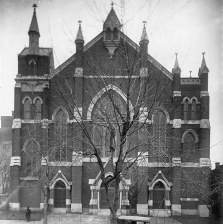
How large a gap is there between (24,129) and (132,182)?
1081 cm

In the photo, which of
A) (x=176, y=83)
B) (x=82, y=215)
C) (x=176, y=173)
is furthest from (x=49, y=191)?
(x=176, y=83)

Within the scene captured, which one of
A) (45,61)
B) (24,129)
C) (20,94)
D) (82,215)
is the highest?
(45,61)

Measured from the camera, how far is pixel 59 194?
97.8 feet

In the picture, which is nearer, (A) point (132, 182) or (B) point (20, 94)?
(A) point (132, 182)

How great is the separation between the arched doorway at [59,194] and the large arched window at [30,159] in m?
2.44

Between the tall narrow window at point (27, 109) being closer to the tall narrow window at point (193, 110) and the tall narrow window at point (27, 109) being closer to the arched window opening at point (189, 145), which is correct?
the arched window opening at point (189, 145)

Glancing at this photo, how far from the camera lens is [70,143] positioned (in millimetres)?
30266

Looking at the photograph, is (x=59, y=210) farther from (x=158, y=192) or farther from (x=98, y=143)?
(x=158, y=192)

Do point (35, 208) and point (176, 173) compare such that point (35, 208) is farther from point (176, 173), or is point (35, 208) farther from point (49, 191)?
point (176, 173)

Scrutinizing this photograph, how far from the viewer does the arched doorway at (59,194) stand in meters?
29.6

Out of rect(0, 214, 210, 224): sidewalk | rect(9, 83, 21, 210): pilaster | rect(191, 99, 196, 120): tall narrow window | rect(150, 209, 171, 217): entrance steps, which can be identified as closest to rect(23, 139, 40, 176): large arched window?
rect(9, 83, 21, 210): pilaster

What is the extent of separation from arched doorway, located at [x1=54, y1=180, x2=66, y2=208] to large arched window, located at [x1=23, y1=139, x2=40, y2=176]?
244cm

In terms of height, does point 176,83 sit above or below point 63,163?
above

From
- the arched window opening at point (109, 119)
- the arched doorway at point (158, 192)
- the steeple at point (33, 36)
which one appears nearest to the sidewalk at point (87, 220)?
the arched doorway at point (158, 192)
